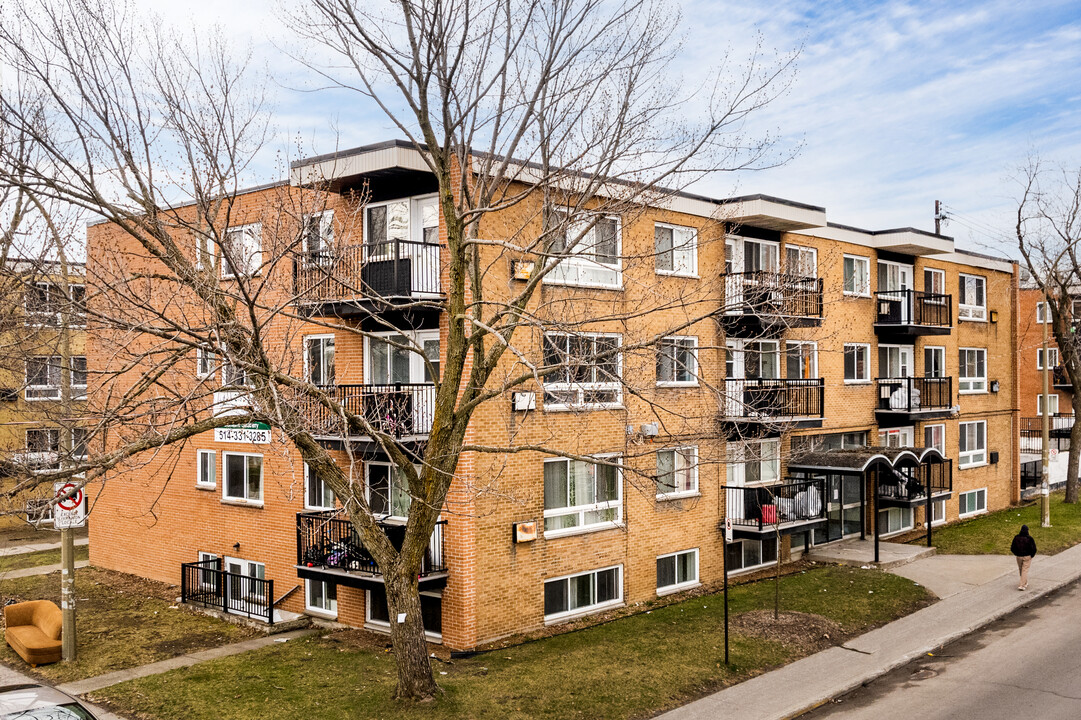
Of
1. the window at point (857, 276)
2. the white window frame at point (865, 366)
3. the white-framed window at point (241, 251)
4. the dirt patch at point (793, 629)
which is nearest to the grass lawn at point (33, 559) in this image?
the white-framed window at point (241, 251)

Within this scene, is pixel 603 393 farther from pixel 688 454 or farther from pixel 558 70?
pixel 558 70

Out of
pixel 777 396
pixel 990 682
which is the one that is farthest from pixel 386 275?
pixel 990 682

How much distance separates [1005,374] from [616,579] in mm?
21079

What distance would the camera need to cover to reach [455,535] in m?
15.5

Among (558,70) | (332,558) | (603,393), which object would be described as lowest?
(332,558)

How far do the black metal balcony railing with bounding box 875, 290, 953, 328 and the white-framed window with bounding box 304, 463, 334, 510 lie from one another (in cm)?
1616

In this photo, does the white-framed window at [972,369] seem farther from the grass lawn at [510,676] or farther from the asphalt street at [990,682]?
the grass lawn at [510,676]

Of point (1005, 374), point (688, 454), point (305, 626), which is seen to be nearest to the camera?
point (305, 626)

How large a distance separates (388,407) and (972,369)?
23032 millimetres

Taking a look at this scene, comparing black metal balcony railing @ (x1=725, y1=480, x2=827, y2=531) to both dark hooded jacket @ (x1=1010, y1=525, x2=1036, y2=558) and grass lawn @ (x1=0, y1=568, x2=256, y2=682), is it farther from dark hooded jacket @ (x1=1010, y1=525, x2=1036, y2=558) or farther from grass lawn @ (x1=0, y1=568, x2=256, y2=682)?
grass lawn @ (x1=0, y1=568, x2=256, y2=682)

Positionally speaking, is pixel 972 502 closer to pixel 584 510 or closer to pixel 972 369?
pixel 972 369

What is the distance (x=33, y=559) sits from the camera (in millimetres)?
24391

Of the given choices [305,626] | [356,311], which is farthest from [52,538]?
[356,311]

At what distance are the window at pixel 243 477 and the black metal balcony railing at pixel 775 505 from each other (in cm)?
1009
